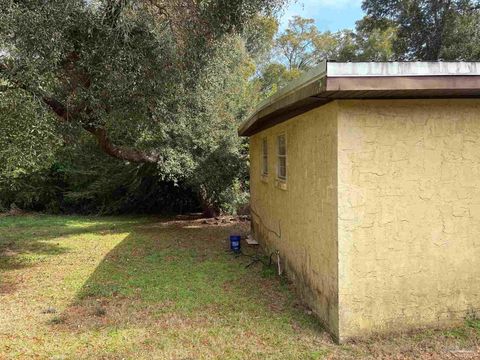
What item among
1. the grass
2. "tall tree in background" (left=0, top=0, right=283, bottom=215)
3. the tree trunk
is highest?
"tall tree in background" (left=0, top=0, right=283, bottom=215)

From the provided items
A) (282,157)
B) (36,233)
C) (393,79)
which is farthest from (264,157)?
(36,233)

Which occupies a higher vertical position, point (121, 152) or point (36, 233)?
point (121, 152)

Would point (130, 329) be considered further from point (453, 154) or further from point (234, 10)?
point (234, 10)

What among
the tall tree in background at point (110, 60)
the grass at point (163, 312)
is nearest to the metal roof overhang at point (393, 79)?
the grass at point (163, 312)

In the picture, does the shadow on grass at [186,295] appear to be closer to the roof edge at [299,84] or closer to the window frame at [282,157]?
the window frame at [282,157]

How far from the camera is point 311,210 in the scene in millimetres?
5109

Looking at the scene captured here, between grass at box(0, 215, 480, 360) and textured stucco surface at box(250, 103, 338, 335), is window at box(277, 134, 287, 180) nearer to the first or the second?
textured stucco surface at box(250, 103, 338, 335)

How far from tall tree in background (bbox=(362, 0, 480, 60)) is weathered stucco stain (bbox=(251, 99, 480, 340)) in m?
18.2

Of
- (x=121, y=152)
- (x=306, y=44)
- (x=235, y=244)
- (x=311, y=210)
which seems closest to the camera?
(x=311, y=210)

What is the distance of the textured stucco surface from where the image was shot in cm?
434

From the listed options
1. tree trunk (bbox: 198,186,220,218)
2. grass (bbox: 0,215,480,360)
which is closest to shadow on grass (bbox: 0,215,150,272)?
grass (bbox: 0,215,480,360)

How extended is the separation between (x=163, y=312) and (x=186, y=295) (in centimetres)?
72

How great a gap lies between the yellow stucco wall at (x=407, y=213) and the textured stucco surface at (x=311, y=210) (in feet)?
0.58

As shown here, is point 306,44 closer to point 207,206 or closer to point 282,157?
point 207,206
